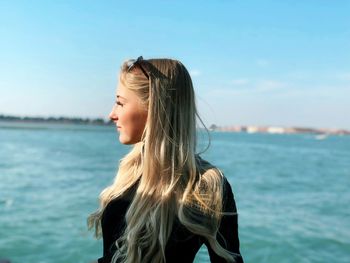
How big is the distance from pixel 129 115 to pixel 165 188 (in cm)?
38

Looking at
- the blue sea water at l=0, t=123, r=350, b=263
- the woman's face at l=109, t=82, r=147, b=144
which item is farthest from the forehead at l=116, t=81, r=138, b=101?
the blue sea water at l=0, t=123, r=350, b=263

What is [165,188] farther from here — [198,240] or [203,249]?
[203,249]

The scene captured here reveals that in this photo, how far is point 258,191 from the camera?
21.8m

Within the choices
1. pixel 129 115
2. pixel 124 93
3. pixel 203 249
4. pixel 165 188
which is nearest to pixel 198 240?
pixel 165 188

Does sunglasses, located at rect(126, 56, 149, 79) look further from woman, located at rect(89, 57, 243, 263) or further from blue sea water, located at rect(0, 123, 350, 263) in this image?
blue sea water, located at rect(0, 123, 350, 263)

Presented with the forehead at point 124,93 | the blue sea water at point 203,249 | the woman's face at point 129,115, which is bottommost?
the blue sea water at point 203,249

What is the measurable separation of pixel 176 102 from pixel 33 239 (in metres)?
9.68

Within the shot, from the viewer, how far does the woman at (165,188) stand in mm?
2074

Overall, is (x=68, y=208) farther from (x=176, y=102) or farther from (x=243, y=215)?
(x=176, y=102)

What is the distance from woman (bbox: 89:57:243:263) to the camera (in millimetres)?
2074

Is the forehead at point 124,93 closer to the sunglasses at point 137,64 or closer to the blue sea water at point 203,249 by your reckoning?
the sunglasses at point 137,64

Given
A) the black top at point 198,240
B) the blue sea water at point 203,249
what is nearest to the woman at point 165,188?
the black top at point 198,240

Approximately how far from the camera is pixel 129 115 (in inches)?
88.0

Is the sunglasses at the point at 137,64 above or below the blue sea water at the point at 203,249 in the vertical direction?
above
